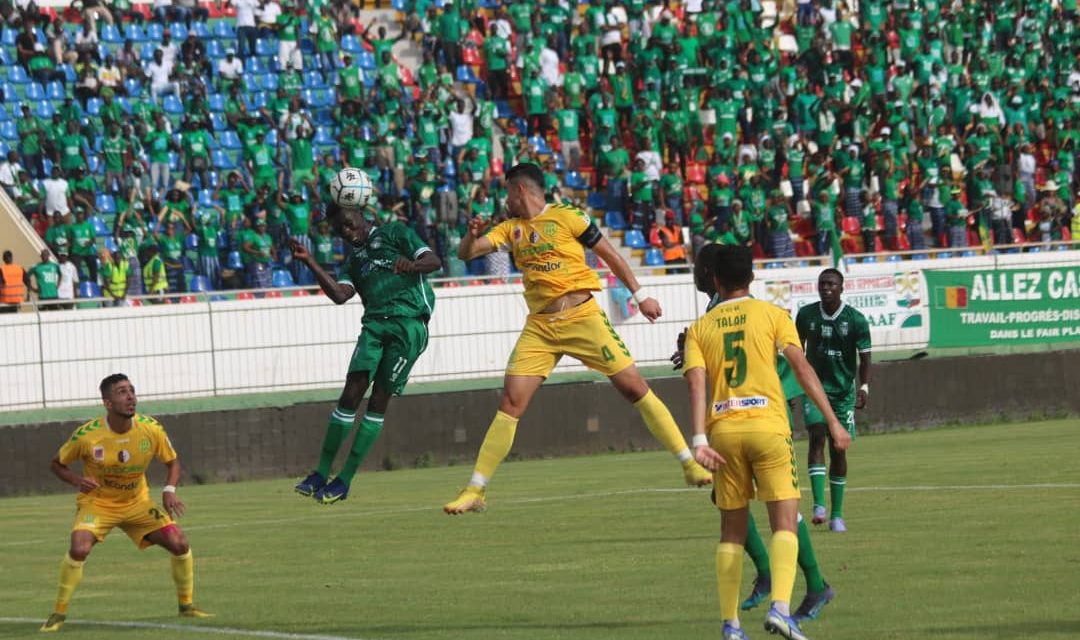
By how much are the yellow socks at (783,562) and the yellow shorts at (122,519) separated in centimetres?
511

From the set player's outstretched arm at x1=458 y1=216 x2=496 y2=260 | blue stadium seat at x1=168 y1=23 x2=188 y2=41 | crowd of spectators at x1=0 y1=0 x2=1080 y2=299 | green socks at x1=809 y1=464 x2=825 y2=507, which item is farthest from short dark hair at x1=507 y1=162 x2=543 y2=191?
blue stadium seat at x1=168 y1=23 x2=188 y2=41

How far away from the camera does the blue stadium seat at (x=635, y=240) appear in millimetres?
34656

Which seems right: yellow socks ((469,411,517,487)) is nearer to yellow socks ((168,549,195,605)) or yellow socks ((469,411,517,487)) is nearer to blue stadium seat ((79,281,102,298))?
yellow socks ((168,549,195,605))

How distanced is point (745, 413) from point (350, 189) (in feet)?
13.7

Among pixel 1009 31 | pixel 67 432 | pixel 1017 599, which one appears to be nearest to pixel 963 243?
pixel 1009 31

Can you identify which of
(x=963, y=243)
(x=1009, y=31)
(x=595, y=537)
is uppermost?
(x=1009, y=31)

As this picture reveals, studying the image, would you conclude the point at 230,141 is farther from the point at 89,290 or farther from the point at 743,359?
the point at 743,359

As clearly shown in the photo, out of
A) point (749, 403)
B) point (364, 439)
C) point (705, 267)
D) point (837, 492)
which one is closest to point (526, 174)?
point (705, 267)

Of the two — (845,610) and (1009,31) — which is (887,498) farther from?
(1009,31)

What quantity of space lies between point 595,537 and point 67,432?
1038 centimetres

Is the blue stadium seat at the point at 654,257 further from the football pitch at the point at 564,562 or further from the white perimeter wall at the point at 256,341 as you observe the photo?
the football pitch at the point at 564,562

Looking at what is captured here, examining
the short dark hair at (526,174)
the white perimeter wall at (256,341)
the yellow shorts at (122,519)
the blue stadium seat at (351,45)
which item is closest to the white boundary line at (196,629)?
the yellow shorts at (122,519)

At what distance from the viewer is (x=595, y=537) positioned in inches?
662

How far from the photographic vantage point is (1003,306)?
1228 inches
